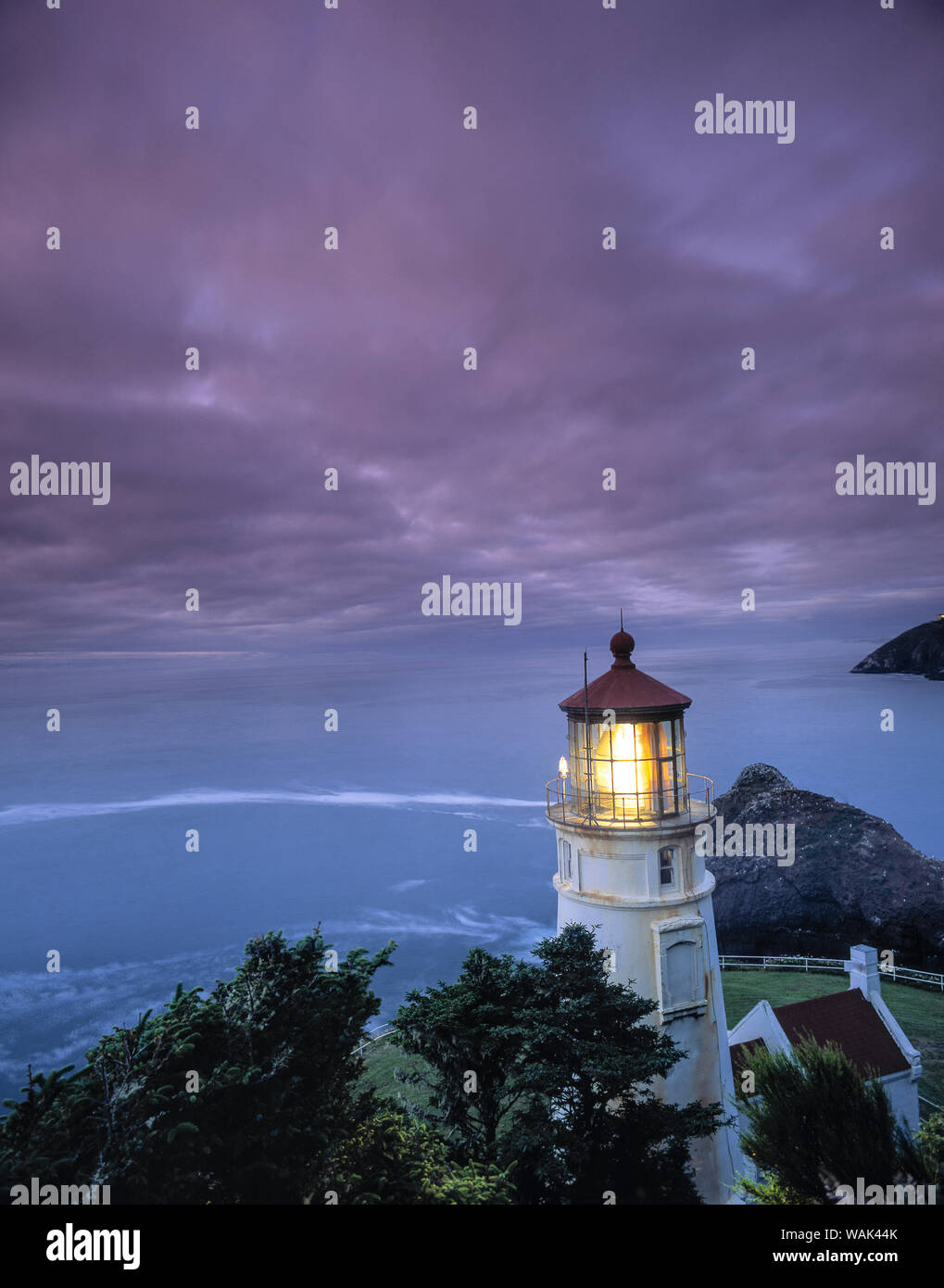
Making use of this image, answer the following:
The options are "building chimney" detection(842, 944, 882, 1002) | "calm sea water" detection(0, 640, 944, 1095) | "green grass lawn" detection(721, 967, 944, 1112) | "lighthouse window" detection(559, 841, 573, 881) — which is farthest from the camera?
"calm sea water" detection(0, 640, 944, 1095)

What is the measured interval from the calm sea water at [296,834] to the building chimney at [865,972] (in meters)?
23.6

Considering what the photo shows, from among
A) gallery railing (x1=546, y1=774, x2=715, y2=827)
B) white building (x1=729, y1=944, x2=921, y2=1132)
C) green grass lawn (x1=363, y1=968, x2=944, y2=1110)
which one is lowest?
green grass lawn (x1=363, y1=968, x2=944, y2=1110)

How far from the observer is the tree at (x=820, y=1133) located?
7359 millimetres

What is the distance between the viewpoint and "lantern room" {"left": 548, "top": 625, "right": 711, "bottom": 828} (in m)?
11.8

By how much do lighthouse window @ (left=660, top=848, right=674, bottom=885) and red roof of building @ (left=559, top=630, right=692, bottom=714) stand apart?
8.56 ft

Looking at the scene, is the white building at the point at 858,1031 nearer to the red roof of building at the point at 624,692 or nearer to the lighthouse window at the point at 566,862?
the lighthouse window at the point at 566,862

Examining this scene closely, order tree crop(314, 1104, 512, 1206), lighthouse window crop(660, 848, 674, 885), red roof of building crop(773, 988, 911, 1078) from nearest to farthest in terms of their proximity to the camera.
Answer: tree crop(314, 1104, 512, 1206) < lighthouse window crop(660, 848, 674, 885) < red roof of building crop(773, 988, 911, 1078)

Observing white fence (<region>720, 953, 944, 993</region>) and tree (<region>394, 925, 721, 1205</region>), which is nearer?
tree (<region>394, 925, 721, 1205</region>)

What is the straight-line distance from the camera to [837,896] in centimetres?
2795

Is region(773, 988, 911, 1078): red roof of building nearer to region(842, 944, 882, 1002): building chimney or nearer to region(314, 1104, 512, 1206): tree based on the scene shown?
region(842, 944, 882, 1002): building chimney

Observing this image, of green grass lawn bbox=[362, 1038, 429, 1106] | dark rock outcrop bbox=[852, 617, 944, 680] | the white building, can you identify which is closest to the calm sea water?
green grass lawn bbox=[362, 1038, 429, 1106]

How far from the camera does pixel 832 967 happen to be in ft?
86.3

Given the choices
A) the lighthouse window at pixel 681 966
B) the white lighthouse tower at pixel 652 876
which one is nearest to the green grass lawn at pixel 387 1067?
the white lighthouse tower at pixel 652 876
